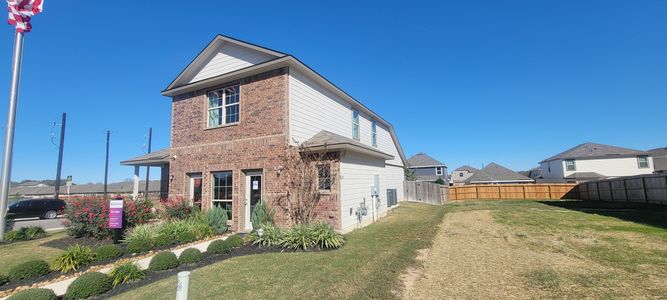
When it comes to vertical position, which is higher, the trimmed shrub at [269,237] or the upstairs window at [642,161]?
the upstairs window at [642,161]

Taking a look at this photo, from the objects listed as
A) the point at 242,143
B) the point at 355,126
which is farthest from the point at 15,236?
the point at 355,126

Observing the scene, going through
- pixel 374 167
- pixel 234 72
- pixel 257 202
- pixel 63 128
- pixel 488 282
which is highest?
pixel 63 128

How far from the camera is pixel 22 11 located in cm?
1042

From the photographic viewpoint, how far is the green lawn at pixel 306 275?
16.2ft

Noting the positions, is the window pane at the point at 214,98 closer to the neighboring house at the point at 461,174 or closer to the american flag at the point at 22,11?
the american flag at the point at 22,11

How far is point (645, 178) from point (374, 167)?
51.2 ft

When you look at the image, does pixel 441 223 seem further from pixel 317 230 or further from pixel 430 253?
pixel 317 230

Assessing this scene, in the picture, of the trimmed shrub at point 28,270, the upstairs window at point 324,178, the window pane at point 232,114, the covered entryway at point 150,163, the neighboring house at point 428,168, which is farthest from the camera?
the neighboring house at point 428,168

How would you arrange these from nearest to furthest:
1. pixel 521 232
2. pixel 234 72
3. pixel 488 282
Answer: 1. pixel 488 282
2. pixel 521 232
3. pixel 234 72

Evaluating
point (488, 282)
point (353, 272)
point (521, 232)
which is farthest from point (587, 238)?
point (353, 272)

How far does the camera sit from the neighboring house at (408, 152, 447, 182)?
46094mm

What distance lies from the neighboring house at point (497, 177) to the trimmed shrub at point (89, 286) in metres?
45.2

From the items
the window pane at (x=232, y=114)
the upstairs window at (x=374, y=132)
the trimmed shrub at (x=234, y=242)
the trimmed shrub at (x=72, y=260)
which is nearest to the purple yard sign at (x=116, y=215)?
the trimmed shrub at (x=72, y=260)

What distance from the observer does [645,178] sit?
1630 cm
